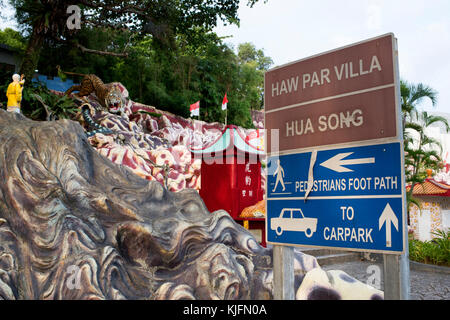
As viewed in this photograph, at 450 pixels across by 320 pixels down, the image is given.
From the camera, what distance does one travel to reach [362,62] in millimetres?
1964

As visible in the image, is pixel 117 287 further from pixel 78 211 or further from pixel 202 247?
pixel 78 211

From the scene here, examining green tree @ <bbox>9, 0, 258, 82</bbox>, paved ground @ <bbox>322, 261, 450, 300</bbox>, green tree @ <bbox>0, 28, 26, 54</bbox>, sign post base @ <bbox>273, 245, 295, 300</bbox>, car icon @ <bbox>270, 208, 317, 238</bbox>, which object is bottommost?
paved ground @ <bbox>322, 261, 450, 300</bbox>

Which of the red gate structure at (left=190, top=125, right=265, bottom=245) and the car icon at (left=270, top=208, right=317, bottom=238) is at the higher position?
the red gate structure at (left=190, top=125, right=265, bottom=245)

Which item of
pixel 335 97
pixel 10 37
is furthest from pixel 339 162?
pixel 10 37

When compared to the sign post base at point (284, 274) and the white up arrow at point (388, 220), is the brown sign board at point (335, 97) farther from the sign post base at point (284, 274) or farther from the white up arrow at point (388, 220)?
the sign post base at point (284, 274)

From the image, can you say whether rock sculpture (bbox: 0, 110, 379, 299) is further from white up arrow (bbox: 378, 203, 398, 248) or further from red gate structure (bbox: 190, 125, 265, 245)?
red gate structure (bbox: 190, 125, 265, 245)

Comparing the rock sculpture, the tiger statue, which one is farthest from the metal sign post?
the tiger statue

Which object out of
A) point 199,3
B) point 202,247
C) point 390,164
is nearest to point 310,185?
point 390,164

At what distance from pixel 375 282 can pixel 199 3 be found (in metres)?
17.0

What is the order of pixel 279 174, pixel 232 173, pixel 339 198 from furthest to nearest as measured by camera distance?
pixel 232 173 < pixel 279 174 < pixel 339 198

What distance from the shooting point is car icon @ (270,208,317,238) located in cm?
205

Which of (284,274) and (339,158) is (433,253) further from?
(339,158)

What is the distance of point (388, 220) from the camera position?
69.6 inches

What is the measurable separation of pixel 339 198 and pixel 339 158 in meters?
0.22
